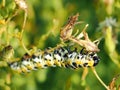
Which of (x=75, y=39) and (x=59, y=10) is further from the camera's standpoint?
(x=59, y=10)

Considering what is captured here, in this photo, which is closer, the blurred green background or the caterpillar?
the caterpillar

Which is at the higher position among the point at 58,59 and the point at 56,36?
the point at 56,36

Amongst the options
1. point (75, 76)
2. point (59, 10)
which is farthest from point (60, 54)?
point (59, 10)

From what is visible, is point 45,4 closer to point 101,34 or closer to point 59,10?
point 59,10

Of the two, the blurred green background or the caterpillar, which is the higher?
the blurred green background

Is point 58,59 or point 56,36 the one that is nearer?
point 58,59
